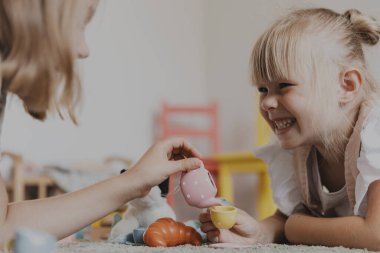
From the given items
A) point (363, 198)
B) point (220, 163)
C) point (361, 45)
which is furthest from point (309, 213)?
point (220, 163)

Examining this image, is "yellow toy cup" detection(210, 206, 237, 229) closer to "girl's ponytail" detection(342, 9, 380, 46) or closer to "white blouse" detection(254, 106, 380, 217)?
"white blouse" detection(254, 106, 380, 217)

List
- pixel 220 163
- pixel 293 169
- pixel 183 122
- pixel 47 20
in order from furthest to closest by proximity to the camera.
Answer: pixel 183 122
pixel 220 163
pixel 293 169
pixel 47 20

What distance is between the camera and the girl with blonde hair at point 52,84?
0.70 meters

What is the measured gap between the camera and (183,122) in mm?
3039

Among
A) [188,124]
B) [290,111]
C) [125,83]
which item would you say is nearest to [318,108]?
[290,111]

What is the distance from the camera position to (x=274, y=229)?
1.12 m

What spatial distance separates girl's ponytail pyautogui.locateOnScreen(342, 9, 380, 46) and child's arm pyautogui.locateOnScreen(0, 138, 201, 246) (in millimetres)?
446

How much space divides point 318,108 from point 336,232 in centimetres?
25

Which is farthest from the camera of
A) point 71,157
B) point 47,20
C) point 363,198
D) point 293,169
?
point 71,157

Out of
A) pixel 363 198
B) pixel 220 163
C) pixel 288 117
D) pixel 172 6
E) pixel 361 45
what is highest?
pixel 172 6

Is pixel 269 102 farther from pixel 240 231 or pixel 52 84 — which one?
pixel 52 84

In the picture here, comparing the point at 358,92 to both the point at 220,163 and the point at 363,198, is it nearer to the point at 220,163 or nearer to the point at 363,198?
the point at 363,198

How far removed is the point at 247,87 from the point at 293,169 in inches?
65.8

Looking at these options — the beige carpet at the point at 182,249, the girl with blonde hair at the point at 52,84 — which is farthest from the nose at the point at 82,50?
the beige carpet at the point at 182,249
